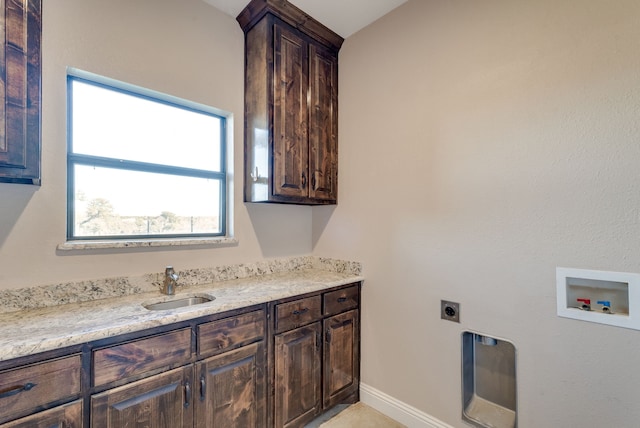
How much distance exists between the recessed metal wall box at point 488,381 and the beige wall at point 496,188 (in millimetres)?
86

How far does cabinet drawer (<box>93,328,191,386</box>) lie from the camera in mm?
1166

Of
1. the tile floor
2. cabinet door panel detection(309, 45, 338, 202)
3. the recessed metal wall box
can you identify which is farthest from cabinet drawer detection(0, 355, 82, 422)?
the recessed metal wall box

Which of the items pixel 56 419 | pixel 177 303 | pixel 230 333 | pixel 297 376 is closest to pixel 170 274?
pixel 177 303

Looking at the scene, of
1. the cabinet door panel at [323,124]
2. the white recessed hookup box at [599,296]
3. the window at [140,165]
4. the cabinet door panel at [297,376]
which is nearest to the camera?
the white recessed hookup box at [599,296]

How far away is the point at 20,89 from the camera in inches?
46.7

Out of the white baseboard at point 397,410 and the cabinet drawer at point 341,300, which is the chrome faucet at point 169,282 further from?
the white baseboard at point 397,410

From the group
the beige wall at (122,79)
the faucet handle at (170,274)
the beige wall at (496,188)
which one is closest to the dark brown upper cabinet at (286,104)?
the beige wall at (122,79)

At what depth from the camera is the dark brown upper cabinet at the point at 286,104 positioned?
2.05 m

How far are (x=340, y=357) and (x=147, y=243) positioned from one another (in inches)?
59.6

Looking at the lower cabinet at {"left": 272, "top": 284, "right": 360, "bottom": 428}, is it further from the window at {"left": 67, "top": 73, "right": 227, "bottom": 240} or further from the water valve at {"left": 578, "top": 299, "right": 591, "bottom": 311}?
the water valve at {"left": 578, "top": 299, "right": 591, "bottom": 311}

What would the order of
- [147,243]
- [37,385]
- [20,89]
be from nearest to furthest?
1. [37,385]
2. [20,89]
3. [147,243]

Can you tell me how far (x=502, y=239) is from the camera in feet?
5.35

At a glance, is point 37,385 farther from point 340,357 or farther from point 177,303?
point 340,357

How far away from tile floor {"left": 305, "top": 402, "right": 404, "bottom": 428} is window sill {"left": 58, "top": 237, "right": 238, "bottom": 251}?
138 cm
